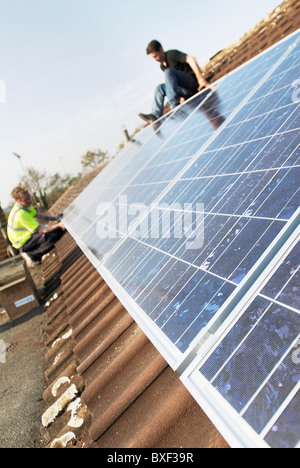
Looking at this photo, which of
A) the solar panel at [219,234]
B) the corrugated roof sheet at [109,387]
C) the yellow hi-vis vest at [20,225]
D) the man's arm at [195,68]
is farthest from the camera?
the yellow hi-vis vest at [20,225]

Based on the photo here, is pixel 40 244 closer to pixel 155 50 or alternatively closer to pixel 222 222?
pixel 155 50

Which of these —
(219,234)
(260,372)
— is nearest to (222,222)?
(219,234)

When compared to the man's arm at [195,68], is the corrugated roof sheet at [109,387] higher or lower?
lower

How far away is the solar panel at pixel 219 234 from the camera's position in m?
1.49

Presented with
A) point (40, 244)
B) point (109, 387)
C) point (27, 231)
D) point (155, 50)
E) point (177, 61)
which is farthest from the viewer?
point (40, 244)

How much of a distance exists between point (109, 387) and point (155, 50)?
23.1ft

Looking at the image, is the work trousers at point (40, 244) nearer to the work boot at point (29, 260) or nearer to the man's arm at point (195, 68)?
the work boot at point (29, 260)

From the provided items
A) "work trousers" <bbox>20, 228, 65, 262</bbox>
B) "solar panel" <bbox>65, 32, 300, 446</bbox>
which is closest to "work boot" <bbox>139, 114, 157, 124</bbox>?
"work trousers" <bbox>20, 228, 65, 262</bbox>

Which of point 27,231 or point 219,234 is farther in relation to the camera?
point 27,231

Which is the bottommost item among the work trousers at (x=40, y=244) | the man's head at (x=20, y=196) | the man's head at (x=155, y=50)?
the work trousers at (x=40, y=244)

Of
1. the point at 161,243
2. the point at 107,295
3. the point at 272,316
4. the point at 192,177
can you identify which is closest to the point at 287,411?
the point at 272,316

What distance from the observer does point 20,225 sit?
7.53m

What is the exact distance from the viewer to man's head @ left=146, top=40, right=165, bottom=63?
7070mm

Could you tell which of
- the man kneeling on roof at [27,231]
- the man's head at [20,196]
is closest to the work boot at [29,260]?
the man kneeling on roof at [27,231]
